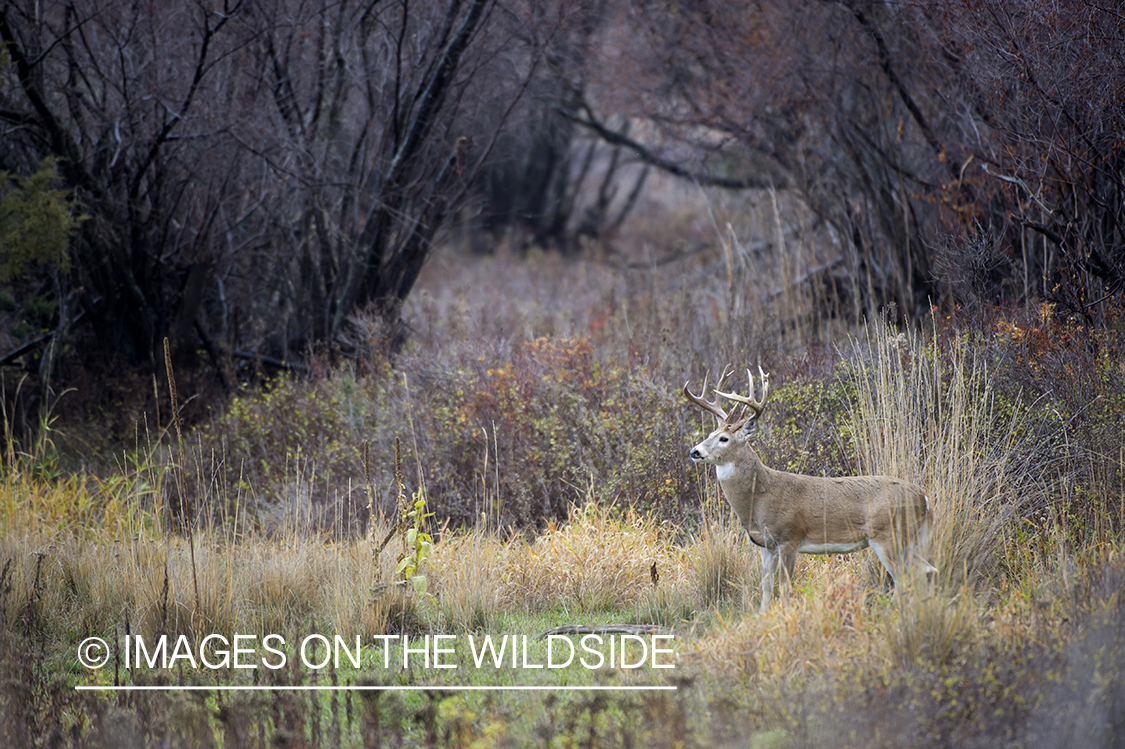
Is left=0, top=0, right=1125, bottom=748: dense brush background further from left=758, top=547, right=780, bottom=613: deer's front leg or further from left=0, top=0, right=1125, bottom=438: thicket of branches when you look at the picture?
left=758, top=547, right=780, bottom=613: deer's front leg

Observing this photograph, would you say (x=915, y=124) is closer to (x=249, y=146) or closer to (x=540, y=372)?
(x=540, y=372)

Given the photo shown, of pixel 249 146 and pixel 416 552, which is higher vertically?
pixel 249 146

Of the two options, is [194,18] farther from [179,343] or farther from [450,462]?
[450,462]

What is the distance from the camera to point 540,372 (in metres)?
9.23

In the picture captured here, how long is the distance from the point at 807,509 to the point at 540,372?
14.8 ft

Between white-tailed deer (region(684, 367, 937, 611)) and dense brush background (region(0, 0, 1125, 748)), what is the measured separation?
1.02 feet

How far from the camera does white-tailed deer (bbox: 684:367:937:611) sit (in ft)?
16.0

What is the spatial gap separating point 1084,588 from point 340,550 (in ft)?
13.6

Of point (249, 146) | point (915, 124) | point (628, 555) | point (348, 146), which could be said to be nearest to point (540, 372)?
point (628, 555)

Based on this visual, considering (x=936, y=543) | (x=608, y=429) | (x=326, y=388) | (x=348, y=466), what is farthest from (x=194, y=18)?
(x=936, y=543)

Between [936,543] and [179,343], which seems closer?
[936,543]

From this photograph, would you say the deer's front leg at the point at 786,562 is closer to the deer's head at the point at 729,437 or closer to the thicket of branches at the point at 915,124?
the deer's head at the point at 729,437

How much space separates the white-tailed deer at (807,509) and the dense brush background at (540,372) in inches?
12.2

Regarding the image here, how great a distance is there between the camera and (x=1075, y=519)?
5836 mm
